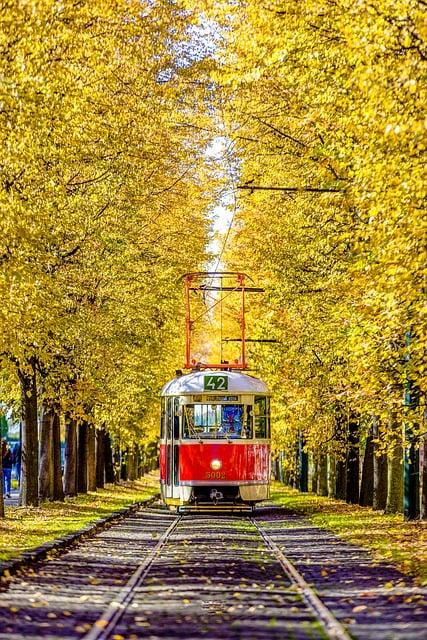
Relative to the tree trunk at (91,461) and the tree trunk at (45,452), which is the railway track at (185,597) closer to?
the tree trunk at (45,452)

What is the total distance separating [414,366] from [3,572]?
7.41m

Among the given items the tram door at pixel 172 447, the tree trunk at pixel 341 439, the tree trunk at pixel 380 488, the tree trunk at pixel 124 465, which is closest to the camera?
the tram door at pixel 172 447

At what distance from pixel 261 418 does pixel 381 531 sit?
8.08 m

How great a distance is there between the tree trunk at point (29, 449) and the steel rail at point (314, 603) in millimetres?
11611

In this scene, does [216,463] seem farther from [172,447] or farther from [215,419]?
[172,447]

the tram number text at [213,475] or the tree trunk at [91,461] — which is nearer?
the tram number text at [213,475]

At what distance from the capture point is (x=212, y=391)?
32.9 meters

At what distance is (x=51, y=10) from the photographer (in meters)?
20.7

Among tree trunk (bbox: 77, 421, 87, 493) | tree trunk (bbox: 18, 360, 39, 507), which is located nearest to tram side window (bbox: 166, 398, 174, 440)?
tree trunk (bbox: 18, 360, 39, 507)

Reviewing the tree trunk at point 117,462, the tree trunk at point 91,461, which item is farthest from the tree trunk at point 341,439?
the tree trunk at point 117,462

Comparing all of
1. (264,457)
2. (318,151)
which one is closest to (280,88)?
(318,151)

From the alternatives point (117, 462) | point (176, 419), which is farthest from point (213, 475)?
point (117, 462)

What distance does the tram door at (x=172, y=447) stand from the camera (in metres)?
33.1

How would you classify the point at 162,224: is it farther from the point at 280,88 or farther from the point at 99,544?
the point at 99,544
